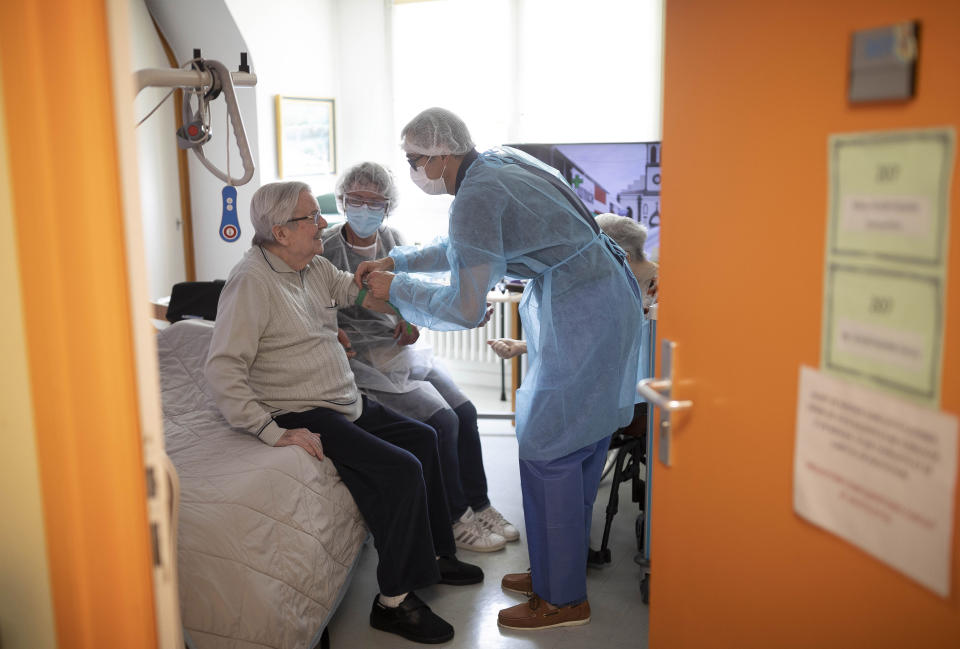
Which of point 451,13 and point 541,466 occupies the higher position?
point 451,13

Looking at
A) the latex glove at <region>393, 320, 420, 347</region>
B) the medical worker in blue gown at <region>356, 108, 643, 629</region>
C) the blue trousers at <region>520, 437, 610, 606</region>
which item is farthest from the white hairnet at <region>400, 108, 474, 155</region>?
the blue trousers at <region>520, 437, 610, 606</region>

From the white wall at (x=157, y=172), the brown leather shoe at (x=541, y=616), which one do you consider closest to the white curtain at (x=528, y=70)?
the white wall at (x=157, y=172)

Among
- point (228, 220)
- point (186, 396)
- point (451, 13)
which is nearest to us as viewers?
point (228, 220)

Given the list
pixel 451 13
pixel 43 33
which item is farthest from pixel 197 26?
pixel 43 33

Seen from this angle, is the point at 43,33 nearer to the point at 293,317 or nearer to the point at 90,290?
the point at 90,290

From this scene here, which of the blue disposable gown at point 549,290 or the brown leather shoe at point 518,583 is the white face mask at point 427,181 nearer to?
the blue disposable gown at point 549,290

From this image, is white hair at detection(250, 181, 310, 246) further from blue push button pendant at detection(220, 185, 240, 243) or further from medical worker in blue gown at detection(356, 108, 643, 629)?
medical worker in blue gown at detection(356, 108, 643, 629)

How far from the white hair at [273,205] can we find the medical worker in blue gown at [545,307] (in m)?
0.32

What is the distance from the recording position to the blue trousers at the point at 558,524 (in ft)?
7.49

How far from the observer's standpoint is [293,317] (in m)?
2.30

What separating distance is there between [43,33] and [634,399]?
5.78 feet

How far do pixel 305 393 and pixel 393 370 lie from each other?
512mm

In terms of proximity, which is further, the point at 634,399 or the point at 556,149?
the point at 556,149

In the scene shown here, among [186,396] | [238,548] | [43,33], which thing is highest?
[43,33]
